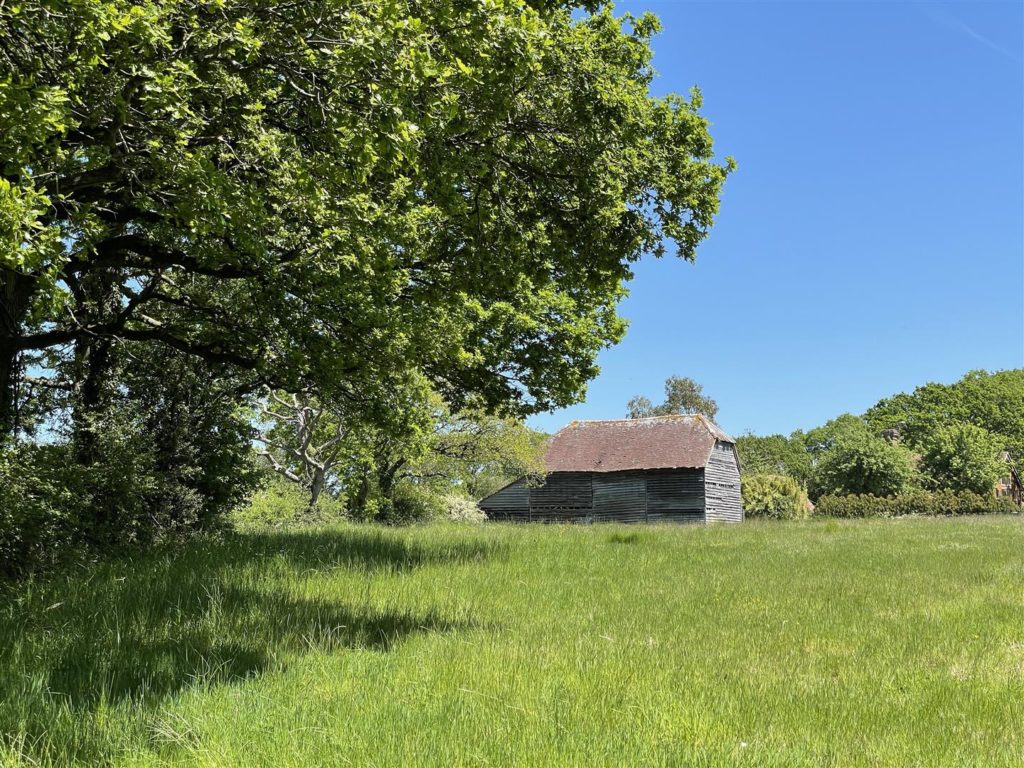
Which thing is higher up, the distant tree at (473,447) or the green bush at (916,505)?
the distant tree at (473,447)

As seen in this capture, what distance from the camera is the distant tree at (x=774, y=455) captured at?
93375 mm

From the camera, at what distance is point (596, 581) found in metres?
11.8

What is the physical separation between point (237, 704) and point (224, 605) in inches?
137

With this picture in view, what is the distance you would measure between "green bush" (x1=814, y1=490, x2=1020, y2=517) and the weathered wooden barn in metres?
8.15

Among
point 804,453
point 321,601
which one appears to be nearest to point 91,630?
point 321,601

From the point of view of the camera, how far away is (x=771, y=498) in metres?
53.2

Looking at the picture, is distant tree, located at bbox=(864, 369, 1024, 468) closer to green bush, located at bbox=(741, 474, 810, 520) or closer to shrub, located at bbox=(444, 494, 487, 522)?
green bush, located at bbox=(741, 474, 810, 520)

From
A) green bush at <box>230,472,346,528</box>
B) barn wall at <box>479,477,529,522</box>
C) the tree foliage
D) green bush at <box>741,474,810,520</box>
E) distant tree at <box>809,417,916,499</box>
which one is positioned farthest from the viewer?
distant tree at <box>809,417,916,499</box>

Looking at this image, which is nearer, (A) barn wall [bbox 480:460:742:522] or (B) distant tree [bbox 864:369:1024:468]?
(A) barn wall [bbox 480:460:742:522]

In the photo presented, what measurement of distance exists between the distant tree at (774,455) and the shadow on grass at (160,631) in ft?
291

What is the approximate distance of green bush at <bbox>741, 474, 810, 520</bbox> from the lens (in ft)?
174

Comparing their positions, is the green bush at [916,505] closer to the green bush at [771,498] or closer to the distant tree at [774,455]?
the green bush at [771,498]

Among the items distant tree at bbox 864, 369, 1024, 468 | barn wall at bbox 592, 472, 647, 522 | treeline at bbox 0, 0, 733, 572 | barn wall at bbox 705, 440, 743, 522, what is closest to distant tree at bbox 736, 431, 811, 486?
distant tree at bbox 864, 369, 1024, 468

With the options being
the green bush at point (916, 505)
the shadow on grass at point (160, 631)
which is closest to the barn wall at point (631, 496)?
the green bush at point (916, 505)
